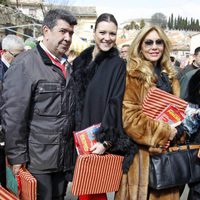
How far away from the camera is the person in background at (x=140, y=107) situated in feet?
8.77

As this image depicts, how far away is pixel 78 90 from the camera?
274 cm

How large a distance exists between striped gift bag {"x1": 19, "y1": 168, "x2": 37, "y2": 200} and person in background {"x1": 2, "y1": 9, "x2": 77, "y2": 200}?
0.31ft

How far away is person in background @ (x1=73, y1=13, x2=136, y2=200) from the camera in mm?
2646

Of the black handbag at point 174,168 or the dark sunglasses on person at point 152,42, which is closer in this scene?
the black handbag at point 174,168

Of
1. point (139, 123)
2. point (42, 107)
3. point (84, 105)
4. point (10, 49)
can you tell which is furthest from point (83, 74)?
point (10, 49)

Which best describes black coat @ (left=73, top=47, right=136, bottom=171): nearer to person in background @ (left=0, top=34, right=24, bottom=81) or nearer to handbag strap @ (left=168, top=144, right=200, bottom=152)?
handbag strap @ (left=168, top=144, right=200, bottom=152)

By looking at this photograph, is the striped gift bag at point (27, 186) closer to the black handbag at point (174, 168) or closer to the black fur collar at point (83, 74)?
the black fur collar at point (83, 74)

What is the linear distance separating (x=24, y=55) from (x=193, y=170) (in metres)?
1.72

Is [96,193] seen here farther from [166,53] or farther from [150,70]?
[166,53]

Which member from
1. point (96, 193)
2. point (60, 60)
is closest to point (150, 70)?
point (60, 60)

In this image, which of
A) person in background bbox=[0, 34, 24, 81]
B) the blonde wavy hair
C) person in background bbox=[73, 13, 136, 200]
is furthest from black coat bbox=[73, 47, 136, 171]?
person in background bbox=[0, 34, 24, 81]

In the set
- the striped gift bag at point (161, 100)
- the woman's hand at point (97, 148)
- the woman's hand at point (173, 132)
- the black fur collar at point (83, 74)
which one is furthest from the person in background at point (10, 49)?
the woman's hand at point (173, 132)

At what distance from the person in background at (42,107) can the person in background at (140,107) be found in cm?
52

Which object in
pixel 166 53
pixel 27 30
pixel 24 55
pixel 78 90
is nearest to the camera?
pixel 24 55
